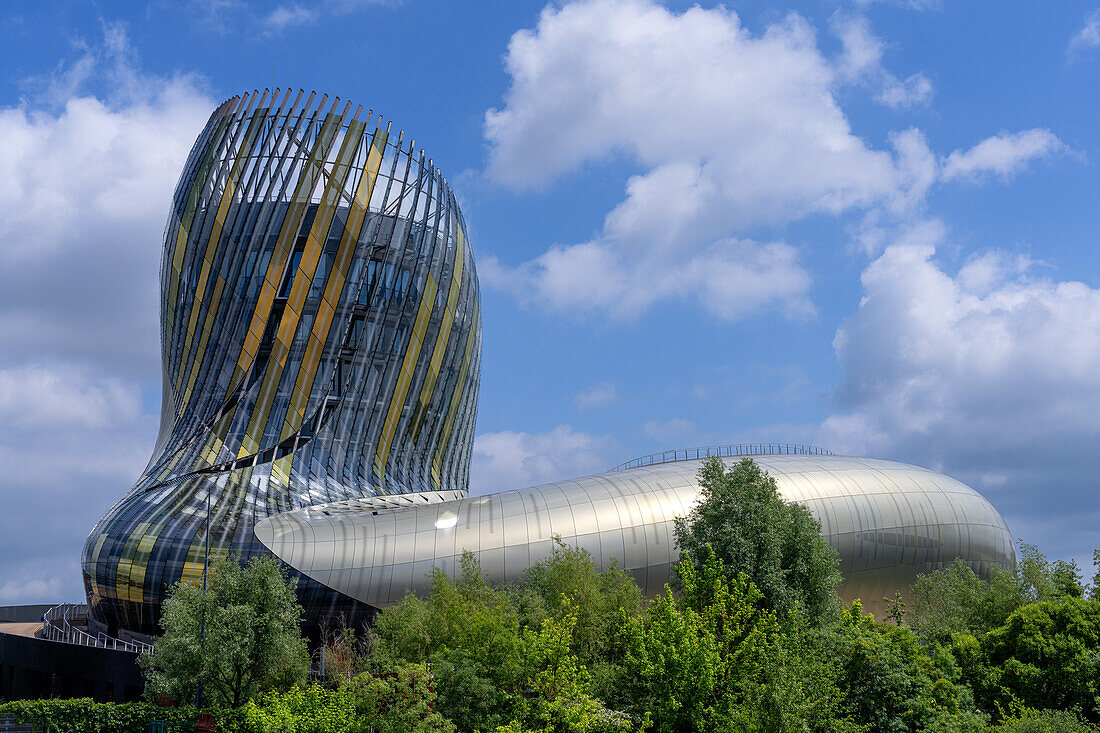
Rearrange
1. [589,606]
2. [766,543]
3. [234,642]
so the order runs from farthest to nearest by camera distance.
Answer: [589,606], [766,543], [234,642]

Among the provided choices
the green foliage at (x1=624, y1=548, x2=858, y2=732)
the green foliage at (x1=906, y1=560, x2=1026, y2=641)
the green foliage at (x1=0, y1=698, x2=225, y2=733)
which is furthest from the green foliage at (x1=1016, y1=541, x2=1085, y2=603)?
the green foliage at (x1=0, y1=698, x2=225, y2=733)

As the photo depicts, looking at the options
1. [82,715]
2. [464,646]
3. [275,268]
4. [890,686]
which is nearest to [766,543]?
[890,686]

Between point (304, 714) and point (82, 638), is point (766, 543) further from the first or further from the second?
point (82, 638)

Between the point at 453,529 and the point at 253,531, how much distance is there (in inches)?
392

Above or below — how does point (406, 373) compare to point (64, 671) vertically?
above

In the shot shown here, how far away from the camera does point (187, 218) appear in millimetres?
57781

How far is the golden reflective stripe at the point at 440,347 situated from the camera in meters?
60.9

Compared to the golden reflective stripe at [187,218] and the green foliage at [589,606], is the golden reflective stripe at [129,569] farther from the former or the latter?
the green foliage at [589,606]

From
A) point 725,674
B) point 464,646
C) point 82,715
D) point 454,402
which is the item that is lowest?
point 82,715

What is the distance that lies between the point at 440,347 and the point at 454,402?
20.8ft

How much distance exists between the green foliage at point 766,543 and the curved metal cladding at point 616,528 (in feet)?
32.5

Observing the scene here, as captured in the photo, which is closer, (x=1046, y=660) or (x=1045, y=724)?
(x=1045, y=724)

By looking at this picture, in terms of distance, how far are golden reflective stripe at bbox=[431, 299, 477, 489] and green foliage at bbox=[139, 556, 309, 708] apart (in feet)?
106

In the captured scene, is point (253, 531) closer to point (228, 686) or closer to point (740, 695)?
point (228, 686)
